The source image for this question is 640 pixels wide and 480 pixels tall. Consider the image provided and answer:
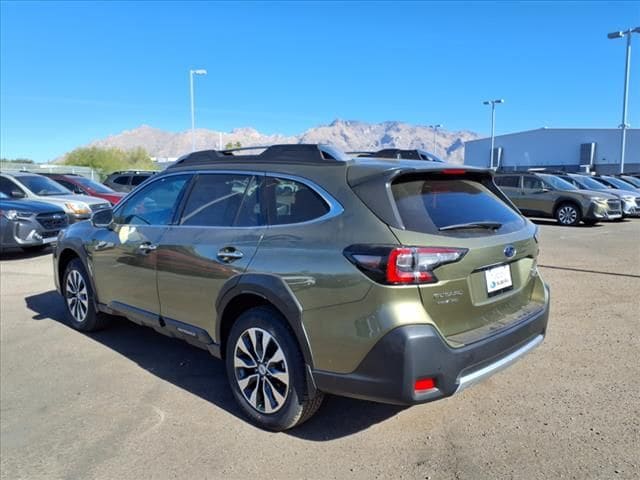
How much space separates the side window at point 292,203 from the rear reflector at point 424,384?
1124mm

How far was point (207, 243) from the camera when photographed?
3.69 meters

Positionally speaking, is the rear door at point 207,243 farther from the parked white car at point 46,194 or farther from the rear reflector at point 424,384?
the parked white car at point 46,194

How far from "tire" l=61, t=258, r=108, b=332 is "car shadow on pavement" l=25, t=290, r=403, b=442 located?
0.51ft

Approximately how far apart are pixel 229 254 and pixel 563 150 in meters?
74.2

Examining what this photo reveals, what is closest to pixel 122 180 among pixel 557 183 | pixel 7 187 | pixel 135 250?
pixel 7 187

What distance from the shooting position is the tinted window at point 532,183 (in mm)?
16769

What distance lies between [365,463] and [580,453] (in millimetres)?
1280

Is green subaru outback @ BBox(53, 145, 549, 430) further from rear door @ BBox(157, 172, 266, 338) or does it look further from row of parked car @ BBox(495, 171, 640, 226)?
row of parked car @ BBox(495, 171, 640, 226)

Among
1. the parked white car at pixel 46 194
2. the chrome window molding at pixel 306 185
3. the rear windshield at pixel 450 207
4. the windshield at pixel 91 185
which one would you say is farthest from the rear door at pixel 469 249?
the windshield at pixel 91 185

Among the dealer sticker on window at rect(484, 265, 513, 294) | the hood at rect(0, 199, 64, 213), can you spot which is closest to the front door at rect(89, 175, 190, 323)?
the dealer sticker on window at rect(484, 265, 513, 294)

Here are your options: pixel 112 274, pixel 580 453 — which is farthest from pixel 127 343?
pixel 580 453

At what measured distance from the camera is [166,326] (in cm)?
416

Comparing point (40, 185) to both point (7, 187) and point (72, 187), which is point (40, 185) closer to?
point (7, 187)

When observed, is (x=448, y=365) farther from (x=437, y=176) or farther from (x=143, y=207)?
(x=143, y=207)
